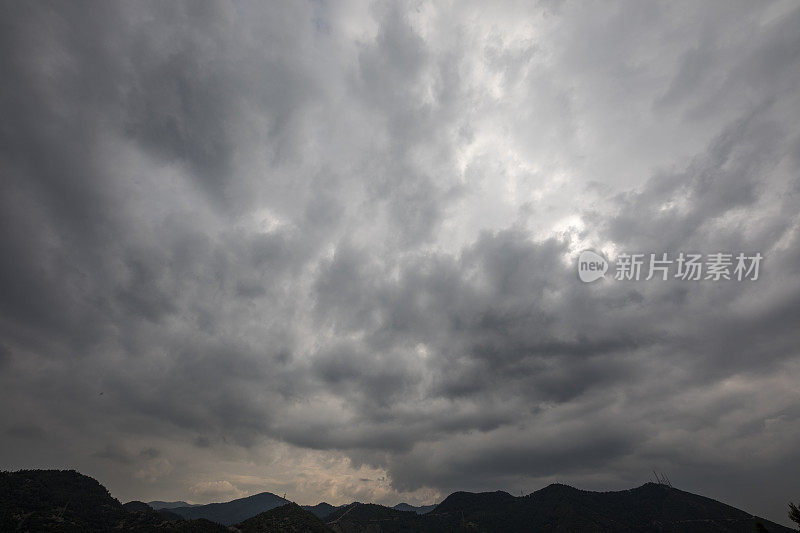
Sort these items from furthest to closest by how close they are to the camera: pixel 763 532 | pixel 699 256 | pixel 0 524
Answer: pixel 0 524, pixel 699 256, pixel 763 532

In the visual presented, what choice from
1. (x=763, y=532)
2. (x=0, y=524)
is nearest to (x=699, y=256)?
(x=763, y=532)

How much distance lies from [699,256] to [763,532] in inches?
2471

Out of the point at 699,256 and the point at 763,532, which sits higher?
the point at 699,256

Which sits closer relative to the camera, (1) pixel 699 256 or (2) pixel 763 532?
(2) pixel 763 532

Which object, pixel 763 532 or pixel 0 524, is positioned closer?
pixel 763 532

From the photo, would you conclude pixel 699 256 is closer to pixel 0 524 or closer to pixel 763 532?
pixel 763 532

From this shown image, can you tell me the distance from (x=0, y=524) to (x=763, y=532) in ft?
1082

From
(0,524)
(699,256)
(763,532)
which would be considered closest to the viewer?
(763,532)

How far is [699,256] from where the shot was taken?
88688 mm

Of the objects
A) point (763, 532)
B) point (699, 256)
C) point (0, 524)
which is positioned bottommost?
point (0, 524)

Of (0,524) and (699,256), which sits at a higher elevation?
(699,256)

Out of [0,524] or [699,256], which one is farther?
[0,524]

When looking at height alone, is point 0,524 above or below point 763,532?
below

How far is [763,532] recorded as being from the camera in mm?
81750
